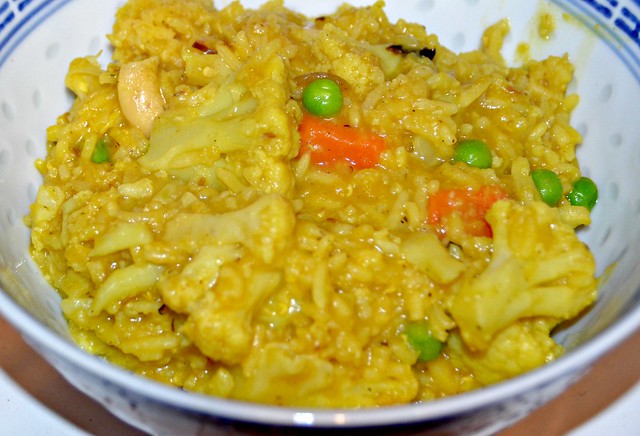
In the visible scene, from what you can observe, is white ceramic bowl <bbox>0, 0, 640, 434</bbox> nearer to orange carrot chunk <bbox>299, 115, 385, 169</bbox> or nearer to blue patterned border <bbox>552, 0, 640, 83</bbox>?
blue patterned border <bbox>552, 0, 640, 83</bbox>

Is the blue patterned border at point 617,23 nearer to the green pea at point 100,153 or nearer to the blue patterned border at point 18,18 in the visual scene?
the green pea at point 100,153

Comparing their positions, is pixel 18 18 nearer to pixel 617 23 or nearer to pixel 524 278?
pixel 524 278

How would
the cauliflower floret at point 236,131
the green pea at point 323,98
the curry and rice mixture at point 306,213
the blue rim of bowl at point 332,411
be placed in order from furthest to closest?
the green pea at point 323,98, the cauliflower floret at point 236,131, the curry and rice mixture at point 306,213, the blue rim of bowl at point 332,411

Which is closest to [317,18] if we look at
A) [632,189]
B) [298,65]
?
[298,65]

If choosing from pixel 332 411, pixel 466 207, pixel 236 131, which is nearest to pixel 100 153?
pixel 236 131

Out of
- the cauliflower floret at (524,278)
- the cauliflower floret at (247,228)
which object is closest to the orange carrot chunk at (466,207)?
the cauliflower floret at (524,278)

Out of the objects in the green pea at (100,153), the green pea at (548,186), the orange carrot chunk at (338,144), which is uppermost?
the orange carrot chunk at (338,144)

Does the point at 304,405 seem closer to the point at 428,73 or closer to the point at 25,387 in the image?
the point at 25,387

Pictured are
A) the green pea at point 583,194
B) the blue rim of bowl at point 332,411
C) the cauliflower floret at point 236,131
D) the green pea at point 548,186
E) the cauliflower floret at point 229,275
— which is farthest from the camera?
the green pea at point 583,194
